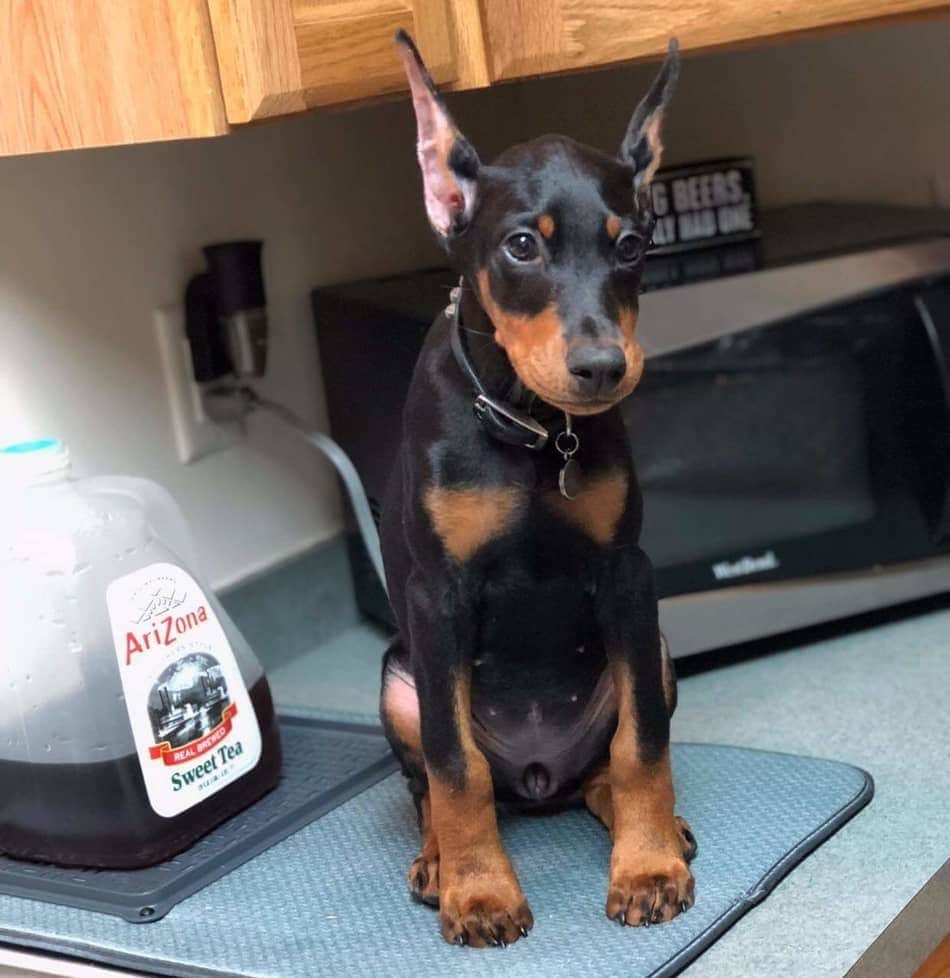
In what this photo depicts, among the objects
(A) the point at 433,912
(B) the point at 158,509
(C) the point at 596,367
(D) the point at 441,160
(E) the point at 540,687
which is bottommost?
(A) the point at 433,912

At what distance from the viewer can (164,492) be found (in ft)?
3.89

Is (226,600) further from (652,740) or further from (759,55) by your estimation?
(759,55)

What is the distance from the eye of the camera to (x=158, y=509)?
1.16 m

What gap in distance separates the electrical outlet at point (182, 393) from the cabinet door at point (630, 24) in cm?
42

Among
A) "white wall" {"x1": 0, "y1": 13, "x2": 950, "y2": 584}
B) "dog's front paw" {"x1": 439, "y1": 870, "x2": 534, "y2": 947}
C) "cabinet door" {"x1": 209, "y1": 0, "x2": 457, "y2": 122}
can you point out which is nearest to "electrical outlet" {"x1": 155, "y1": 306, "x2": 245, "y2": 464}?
"white wall" {"x1": 0, "y1": 13, "x2": 950, "y2": 584}

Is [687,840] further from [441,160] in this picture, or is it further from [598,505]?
[441,160]

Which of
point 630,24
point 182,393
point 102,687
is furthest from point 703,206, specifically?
point 102,687

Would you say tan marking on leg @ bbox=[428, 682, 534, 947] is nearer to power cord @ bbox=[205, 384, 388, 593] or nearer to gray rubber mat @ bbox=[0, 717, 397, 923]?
gray rubber mat @ bbox=[0, 717, 397, 923]

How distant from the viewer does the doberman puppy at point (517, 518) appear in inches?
32.5

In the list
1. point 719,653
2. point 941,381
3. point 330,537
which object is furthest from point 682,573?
point 330,537

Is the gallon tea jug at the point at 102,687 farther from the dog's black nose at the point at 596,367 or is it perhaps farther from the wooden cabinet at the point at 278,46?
the dog's black nose at the point at 596,367

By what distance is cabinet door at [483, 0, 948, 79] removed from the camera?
3.40 ft

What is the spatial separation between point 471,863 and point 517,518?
20cm

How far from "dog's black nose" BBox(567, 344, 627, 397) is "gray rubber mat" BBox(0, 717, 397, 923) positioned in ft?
1.48
